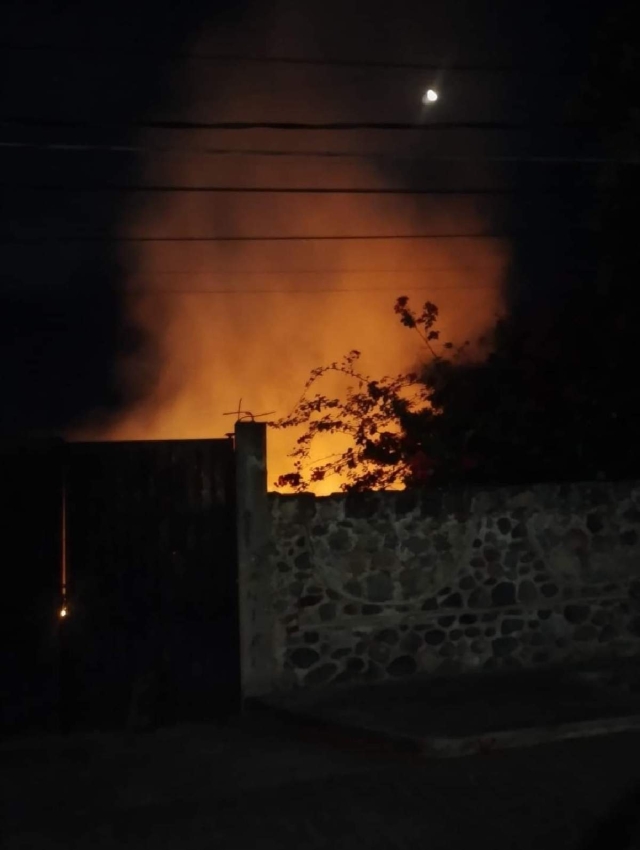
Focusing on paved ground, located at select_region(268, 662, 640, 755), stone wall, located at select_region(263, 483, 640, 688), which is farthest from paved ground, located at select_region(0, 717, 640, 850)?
stone wall, located at select_region(263, 483, 640, 688)

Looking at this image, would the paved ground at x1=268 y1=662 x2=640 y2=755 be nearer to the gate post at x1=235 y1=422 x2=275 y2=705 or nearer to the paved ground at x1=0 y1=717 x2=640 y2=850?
the paved ground at x1=0 y1=717 x2=640 y2=850

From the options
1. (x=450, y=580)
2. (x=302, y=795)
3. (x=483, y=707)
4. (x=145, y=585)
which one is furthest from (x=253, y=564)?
(x=302, y=795)

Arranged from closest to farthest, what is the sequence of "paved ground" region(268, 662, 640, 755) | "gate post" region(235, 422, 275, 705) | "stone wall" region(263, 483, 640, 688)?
"paved ground" region(268, 662, 640, 755) < "gate post" region(235, 422, 275, 705) < "stone wall" region(263, 483, 640, 688)

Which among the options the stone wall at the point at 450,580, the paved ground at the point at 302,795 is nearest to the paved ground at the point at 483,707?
the paved ground at the point at 302,795

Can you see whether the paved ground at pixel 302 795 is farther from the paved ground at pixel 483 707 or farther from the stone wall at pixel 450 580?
the stone wall at pixel 450 580

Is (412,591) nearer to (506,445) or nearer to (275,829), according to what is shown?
(506,445)

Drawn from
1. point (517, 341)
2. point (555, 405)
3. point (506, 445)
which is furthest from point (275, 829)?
point (517, 341)

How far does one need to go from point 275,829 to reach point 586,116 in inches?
412

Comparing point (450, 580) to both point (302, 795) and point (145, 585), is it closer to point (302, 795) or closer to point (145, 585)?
point (145, 585)

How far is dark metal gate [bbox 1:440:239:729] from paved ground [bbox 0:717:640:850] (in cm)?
66

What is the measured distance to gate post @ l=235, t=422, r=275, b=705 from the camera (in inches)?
386

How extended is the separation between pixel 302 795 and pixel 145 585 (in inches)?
125

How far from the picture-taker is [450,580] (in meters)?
10.4

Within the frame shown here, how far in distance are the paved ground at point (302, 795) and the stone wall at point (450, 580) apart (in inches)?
52.7
